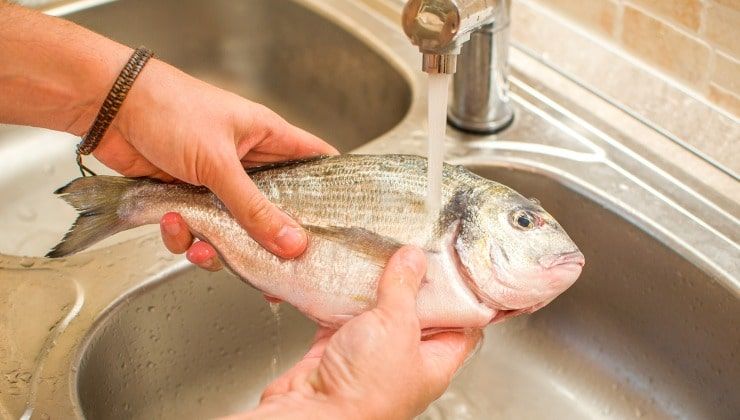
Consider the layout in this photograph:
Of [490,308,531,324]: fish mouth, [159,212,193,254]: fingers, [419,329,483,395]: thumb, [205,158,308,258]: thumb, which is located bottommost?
[419,329,483,395]: thumb

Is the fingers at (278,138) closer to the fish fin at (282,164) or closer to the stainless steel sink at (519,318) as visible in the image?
the fish fin at (282,164)

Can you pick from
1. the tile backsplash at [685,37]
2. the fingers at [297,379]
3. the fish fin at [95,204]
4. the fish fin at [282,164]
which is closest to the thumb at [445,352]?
the fingers at [297,379]

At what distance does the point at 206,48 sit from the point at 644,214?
3.05 feet

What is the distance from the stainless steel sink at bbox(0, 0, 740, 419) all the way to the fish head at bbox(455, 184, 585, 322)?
0.25m

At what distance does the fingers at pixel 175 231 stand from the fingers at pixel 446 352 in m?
0.27

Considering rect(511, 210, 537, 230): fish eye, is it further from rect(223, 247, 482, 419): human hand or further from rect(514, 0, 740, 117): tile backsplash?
rect(514, 0, 740, 117): tile backsplash

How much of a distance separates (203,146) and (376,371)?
0.29 metres

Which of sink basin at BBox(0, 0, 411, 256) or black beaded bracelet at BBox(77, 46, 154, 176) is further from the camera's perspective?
sink basin at BBox(0, 0, 411, 256)

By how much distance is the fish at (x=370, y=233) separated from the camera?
74cm

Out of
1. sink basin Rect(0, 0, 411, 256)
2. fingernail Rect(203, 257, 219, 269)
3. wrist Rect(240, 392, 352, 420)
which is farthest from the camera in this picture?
sink basin Rect(0, 0, 411, 256)

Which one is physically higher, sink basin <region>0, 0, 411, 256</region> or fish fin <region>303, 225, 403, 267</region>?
fish fin <region>303, 225, 403, 267</region>

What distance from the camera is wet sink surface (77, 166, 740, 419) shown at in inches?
36.2

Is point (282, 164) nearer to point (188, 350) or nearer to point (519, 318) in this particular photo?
point (188, 350)

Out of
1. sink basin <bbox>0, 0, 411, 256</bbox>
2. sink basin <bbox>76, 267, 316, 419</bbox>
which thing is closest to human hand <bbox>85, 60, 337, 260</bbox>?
sink basin <bbox>76, 267, 316, 419</bbox>
